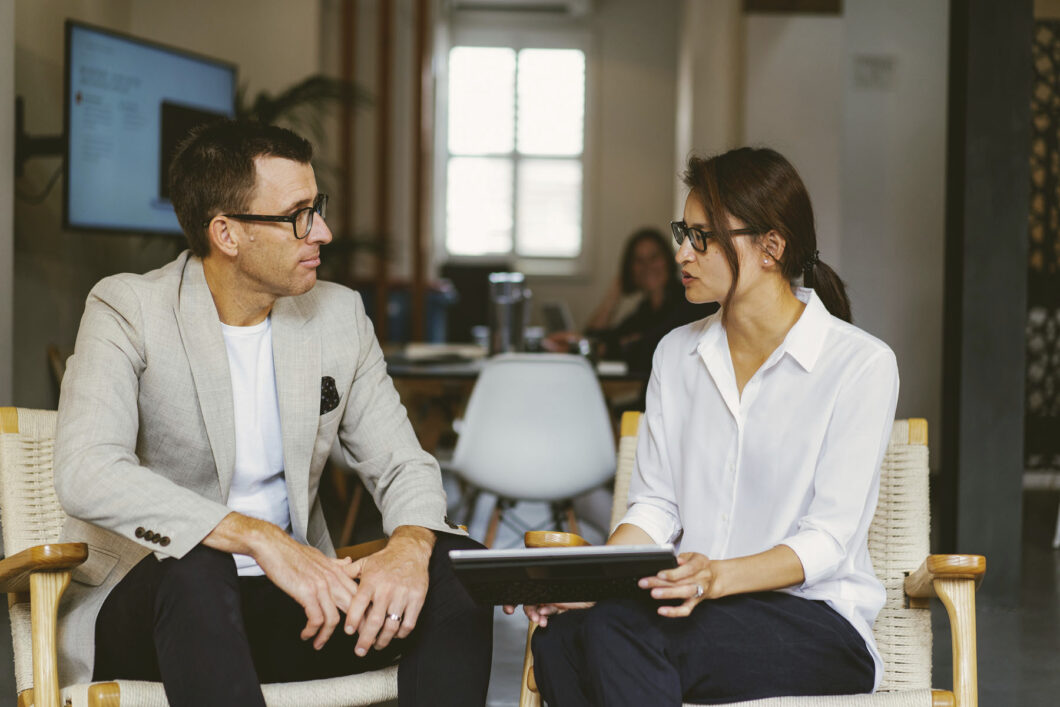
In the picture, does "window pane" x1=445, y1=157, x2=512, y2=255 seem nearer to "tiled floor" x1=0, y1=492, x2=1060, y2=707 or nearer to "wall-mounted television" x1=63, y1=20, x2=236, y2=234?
"wall-mounted television" x1=63, y1=20, x2=236, y2=234

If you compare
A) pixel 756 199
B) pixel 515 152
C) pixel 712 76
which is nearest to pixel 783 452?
pixel 756 199

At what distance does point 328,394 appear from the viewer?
6.54ft

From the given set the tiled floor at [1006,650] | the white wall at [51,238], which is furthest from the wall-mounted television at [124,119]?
the tiled floor at [1006,650]

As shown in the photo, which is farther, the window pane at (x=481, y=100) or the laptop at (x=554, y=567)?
the window pane at (x=481, y=100)

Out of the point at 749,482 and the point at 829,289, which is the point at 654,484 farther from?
the point at 829,289

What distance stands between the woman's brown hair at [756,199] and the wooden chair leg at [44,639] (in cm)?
120

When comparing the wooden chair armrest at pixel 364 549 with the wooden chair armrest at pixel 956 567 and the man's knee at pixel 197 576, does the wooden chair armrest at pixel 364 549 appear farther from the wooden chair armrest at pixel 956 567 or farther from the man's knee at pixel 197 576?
the wooden chair armrest at pixel 956 567

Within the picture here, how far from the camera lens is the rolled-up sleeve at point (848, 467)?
1670 mm

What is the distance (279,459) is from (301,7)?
18.1ft

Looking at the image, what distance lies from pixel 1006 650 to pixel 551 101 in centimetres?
872

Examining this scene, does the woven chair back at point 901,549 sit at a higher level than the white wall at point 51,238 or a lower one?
lower

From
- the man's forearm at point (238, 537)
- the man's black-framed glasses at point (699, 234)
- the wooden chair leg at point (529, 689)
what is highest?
the man's black-framed glasses at point (699, 234)

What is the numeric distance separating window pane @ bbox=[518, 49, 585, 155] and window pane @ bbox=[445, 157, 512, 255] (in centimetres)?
39

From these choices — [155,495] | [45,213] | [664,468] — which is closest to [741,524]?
[664,468]
